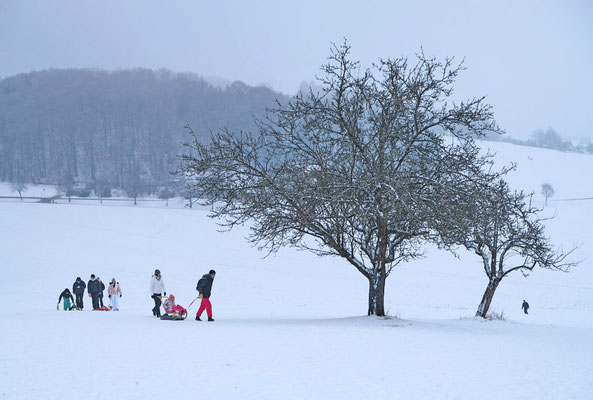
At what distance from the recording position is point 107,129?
168m

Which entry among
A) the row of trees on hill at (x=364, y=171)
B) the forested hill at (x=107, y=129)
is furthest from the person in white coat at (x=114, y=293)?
the forested hill at (x=107, y=129)

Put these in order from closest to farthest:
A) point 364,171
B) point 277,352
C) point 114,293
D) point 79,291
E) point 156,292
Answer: point 277,352, point 364,171, point 156,292, point 79,291, point 114,293

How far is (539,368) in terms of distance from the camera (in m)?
8.76

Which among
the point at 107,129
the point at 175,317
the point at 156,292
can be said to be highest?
the point at 107,129

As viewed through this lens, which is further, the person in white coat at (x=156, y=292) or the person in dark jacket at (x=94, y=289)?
the person in dark jacket at (x=94, y=289)

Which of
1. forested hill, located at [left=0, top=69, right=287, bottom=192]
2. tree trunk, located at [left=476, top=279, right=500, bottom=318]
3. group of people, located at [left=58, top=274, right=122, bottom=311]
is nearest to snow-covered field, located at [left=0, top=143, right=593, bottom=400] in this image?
tree trunk, located at [left=476, top=279, right=500, bottom=318]

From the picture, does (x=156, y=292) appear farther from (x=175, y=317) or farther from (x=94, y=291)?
(x=94, y=291)

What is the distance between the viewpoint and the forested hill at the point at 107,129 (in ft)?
454

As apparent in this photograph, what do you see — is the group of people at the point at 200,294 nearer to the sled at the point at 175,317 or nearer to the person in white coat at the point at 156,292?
the person in white coat at the point at 156,292

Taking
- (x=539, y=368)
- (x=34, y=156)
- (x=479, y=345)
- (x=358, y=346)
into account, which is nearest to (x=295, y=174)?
(x=358, y=346)

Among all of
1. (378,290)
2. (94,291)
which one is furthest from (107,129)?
(378,290)

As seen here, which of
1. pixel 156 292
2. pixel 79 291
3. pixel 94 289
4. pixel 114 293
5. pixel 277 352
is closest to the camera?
pixel 277 352

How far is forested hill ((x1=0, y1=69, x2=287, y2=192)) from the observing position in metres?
138

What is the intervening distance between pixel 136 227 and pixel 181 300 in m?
34.3
